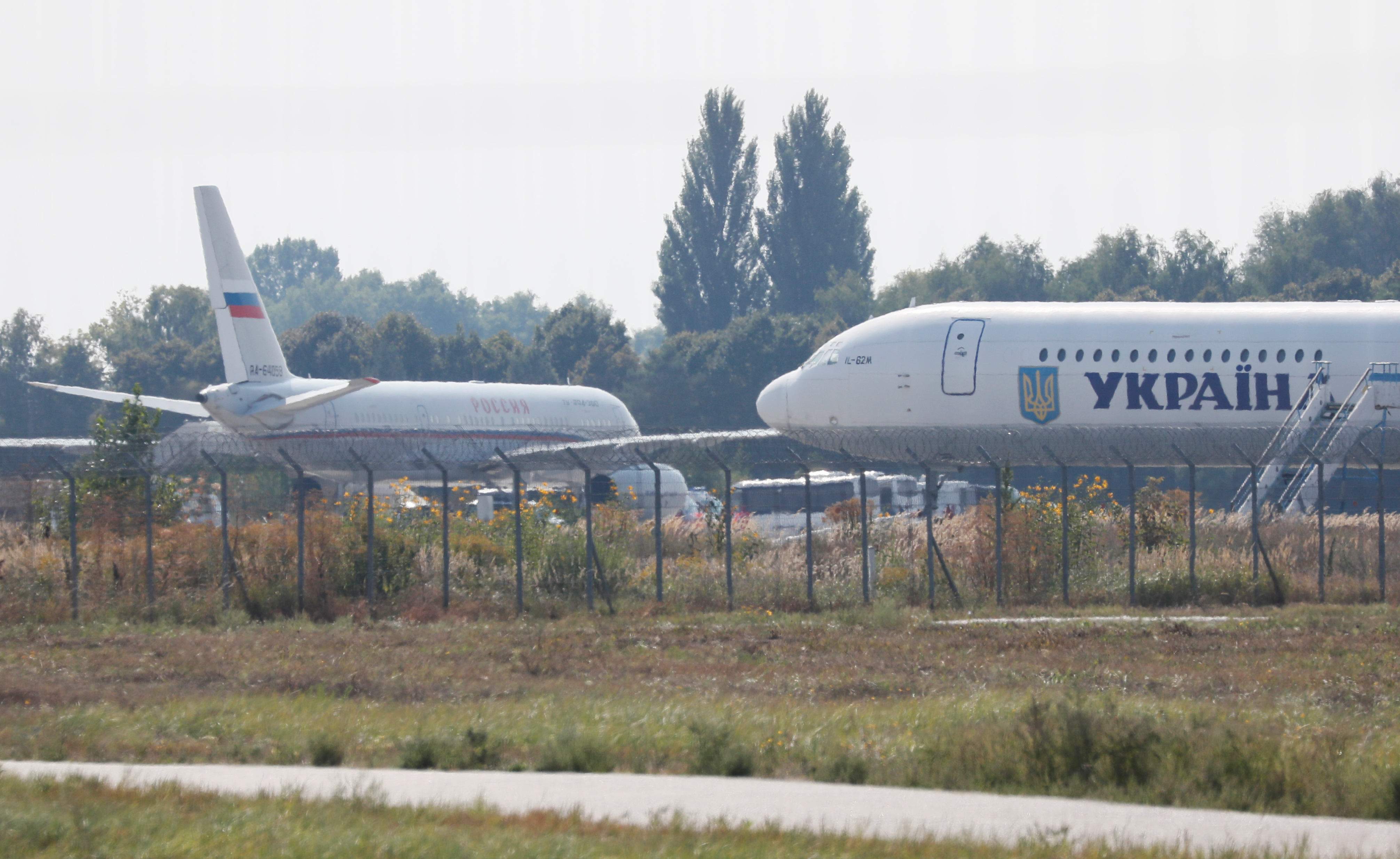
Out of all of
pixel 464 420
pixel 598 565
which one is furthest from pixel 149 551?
pixel 464 420

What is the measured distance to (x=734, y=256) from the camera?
126m

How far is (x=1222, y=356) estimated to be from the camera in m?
35.5

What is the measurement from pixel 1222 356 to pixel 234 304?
107 feet

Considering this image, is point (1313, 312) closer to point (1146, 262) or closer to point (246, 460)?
point (246, 460)

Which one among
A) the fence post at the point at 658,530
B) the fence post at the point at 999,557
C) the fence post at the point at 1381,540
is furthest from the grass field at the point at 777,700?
the fence post at the point at 999,557

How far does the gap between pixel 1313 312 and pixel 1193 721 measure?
90.6ft

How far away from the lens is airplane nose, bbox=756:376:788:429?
1540 inches

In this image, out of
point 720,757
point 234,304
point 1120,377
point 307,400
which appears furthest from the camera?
point 234,304

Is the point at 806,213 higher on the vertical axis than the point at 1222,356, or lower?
higher

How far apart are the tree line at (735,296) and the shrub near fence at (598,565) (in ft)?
236

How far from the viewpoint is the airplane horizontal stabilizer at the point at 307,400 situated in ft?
159

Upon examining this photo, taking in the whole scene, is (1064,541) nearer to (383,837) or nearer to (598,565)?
(598,565)

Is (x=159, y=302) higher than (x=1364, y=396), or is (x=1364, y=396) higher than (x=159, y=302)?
(x=159, y=302)

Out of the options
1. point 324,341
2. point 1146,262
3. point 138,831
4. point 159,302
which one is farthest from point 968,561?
point 159,302
